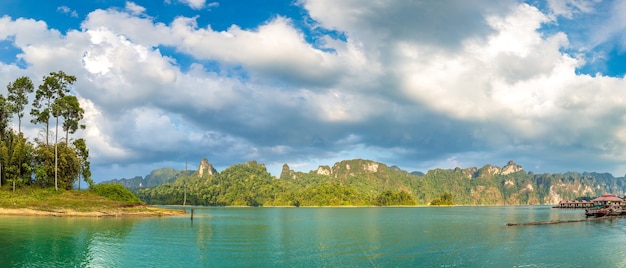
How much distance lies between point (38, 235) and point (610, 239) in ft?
222

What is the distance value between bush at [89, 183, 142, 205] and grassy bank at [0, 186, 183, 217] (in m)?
3.46

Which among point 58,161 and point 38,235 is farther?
point 58,161

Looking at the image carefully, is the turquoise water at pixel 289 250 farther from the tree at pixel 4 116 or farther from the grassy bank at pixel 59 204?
the tree at pixel 4 116

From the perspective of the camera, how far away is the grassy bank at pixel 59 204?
235ft

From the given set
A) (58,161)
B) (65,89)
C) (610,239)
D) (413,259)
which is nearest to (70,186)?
(58,161)

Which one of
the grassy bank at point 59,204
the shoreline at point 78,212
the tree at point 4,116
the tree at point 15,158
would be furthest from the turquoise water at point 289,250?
the tree at point 4,116

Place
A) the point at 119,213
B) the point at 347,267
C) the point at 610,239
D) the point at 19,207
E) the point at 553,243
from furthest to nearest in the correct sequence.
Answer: the point at 119,213, the point at 19,207, the point at 610,239, the point at 553,243, the point at 347,267

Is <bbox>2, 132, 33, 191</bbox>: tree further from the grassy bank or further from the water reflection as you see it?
the water reflection

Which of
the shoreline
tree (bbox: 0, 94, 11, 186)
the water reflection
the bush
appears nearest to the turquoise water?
the water reflection

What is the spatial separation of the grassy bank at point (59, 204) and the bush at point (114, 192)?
3.46 meters

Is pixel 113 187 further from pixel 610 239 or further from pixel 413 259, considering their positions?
pixel 610 239

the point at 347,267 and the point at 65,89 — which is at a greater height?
the point at 65,89

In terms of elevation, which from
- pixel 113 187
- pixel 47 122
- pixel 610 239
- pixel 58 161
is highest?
pixel 47 122

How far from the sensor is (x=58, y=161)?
83438 mm
